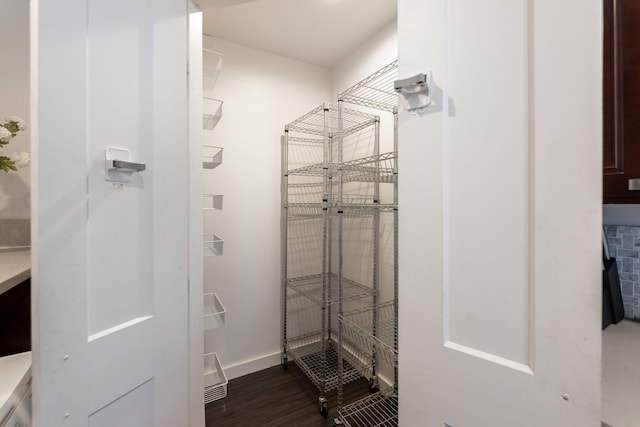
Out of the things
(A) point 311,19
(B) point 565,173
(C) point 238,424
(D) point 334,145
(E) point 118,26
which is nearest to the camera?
(B) point 565,173

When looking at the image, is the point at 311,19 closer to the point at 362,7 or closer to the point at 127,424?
the point at 362,7

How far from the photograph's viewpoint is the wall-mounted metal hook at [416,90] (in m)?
0.67

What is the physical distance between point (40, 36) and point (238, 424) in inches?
78.2

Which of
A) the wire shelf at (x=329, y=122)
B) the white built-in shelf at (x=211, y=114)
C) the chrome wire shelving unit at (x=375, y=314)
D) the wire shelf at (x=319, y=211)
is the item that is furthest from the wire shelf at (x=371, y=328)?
the white built-in shelf at (x=211, y=114)

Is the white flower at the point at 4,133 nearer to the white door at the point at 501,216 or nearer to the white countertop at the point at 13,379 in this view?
the white countertop at the point at 13,379

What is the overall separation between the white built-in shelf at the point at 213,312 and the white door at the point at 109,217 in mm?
386

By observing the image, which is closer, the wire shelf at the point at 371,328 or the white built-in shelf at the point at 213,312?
the white built-in shelf at the point at 213,312

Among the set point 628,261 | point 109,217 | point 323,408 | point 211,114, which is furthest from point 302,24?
point 323,408

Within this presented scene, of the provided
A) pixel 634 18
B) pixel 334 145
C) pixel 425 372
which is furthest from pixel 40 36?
pixel 334 145

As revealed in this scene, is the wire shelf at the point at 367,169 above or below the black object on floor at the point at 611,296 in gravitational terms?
above

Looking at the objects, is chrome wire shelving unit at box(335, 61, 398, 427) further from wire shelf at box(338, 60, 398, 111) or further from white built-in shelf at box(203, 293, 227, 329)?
white built-in shelf at box(203, 293, 227, 329)

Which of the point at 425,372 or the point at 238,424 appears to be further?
the point at 238,424

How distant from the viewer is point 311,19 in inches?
70.5

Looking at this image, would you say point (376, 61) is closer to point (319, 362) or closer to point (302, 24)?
point (302, 24)
